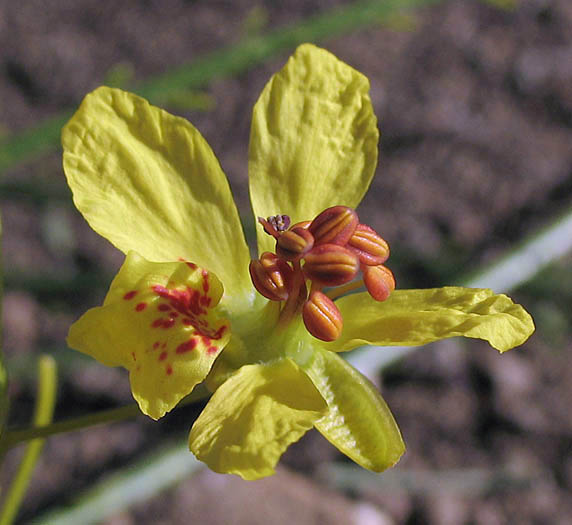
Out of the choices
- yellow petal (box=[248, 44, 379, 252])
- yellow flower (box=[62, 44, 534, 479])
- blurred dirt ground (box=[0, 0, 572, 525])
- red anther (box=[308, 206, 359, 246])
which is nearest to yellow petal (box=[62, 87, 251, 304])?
yellow flower (box=[62, 44, 534, 479])

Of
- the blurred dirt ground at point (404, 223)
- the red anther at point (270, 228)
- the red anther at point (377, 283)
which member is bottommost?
the blurred dirt ground at point (404, 223)

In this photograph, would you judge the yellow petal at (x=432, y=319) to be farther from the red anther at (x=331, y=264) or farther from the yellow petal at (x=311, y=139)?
the yellow petal at (x=311, y=139)

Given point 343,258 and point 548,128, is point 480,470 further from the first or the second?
point 343,258

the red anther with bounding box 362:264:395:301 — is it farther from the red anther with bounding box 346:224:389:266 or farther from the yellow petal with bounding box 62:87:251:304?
the yellow petal with bounding box 62:87:251:304

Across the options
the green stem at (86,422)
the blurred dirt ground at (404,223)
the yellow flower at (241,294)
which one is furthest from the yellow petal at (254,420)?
the blurred dirt ground at (404,223)

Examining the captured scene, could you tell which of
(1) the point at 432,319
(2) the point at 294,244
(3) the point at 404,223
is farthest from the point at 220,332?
(3) the point at 404,223

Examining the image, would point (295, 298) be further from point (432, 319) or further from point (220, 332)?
point (432, 319)
